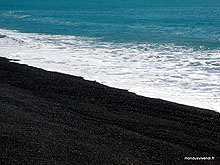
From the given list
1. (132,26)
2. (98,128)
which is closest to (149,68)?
(98,128)

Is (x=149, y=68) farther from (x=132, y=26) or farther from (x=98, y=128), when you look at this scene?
(x=132, y=26)

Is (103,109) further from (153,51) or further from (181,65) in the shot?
(153,51)

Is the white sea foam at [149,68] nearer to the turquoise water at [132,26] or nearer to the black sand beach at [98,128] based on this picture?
the black sand beach at [98,128]

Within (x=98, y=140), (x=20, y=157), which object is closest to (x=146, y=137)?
(x=98, y=140)

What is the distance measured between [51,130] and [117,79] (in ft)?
16.6

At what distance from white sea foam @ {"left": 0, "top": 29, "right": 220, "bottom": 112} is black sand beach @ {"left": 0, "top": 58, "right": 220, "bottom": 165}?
3.84ft

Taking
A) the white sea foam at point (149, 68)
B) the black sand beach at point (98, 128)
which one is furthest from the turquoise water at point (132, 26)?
the black sand beach at point (98, 128)

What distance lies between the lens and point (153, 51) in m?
19.0

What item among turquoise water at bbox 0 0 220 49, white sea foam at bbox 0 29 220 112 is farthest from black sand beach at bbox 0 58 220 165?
turquoise water at bbox 0 0 220 49

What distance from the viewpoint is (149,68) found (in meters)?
13.3

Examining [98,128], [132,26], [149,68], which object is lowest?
[98,128]

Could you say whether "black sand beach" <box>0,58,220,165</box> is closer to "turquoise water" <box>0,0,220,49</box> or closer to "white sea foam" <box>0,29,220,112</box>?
"white sea foam" <box>0,29,220,112</box>

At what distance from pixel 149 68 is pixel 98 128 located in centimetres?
719

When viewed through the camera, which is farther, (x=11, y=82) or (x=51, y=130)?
(x=11, y=82)
